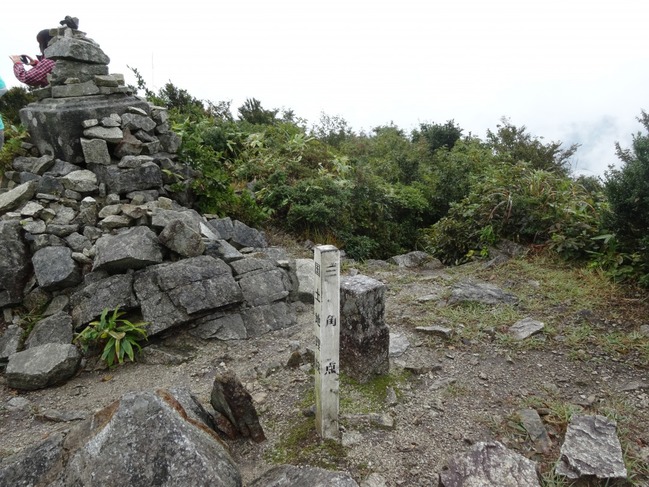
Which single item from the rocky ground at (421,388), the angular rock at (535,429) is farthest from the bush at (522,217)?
the angular rock at (535,429)

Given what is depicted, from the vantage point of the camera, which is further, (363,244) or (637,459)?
(363,244)

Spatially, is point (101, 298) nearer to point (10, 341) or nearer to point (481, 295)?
point (10, 341)

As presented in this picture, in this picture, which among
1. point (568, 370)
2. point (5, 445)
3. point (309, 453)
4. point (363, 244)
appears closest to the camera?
point (309, 453)

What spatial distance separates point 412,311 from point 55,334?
4447mm

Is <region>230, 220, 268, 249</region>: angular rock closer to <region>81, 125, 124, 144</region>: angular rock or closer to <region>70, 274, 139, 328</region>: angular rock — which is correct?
<region>70, 274, 139, 328</region>: angular rock

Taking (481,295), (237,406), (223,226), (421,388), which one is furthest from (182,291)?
(481,295)

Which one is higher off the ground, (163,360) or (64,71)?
(64,71)

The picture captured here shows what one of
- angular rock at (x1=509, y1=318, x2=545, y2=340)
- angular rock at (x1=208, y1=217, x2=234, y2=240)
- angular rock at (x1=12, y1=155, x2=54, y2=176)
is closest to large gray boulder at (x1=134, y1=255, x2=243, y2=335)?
angular rock at (x1=208, y1=217, x2=234, y2=240)

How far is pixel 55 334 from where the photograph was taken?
206 inches

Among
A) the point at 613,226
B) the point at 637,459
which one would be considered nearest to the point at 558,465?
the point at 637,459

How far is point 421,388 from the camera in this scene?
13.9 ft

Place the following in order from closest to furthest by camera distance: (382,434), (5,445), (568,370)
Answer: (382,434) → (5,445) → (568,370)

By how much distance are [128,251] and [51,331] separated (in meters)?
1.26

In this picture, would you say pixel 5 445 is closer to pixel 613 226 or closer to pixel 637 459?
pixel 637 459
